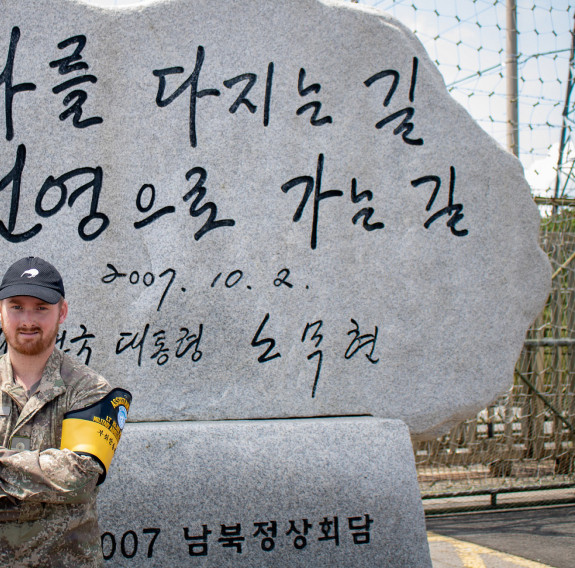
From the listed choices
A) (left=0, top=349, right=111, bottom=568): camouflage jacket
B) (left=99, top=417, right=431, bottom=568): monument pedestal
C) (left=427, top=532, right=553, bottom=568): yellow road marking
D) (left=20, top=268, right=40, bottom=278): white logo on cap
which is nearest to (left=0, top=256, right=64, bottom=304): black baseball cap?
(left=20, top=268, right=40, bottom=278): white logo on cap

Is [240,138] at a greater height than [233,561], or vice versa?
[240,138]

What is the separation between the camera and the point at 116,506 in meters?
2.70

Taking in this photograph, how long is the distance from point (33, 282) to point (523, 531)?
3597 mm

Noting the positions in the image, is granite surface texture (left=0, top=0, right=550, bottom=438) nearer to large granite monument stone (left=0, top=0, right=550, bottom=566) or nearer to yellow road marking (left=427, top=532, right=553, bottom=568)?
large granite monument stone (left=0, top=0, right=550, bottom=566)

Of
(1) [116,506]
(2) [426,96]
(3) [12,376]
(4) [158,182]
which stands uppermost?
(2) [426,96]

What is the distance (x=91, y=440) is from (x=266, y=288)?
1510 millimetres

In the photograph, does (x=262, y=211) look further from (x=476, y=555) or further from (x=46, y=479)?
(x=476, y=555)

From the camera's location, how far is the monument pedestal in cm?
271

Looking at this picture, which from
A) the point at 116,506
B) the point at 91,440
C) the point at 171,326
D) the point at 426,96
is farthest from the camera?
the point at 426,96

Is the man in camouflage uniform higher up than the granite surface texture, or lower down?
lower down

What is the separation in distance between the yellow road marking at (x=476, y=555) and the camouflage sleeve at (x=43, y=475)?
2.57 metres

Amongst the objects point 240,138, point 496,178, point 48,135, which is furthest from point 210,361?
point 496,178

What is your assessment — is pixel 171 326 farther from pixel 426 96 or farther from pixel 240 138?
pixel 426 96

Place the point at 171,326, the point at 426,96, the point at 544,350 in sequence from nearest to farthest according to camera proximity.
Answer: the point at 171,326 < the point at 426,96 < the point at 544,350
